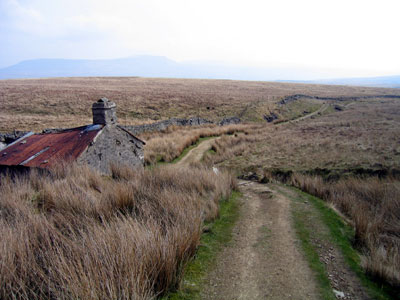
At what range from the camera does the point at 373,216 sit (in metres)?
6.29

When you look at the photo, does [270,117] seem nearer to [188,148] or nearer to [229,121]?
[229,121]

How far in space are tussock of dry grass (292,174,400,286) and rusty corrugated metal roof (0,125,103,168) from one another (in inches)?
361

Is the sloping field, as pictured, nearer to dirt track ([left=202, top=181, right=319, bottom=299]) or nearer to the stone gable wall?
the stone gable wall

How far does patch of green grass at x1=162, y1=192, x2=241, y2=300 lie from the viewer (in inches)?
140

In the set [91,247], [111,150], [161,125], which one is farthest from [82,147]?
[161,125]

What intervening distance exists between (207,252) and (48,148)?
9.53 m

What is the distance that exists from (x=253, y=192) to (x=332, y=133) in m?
17.1

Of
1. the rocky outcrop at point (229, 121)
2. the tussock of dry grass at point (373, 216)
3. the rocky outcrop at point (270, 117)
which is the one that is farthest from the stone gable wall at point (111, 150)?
the rocky outcrop at point (270, 117)

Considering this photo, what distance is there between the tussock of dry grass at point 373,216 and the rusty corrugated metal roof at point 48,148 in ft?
30.1

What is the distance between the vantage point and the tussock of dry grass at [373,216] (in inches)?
166

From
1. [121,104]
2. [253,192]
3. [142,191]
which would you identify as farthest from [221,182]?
[121,104]

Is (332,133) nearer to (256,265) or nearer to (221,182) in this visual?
(221,182)

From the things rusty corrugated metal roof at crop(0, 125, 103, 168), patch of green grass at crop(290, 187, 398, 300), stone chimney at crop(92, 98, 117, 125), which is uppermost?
stone chimney at crop(92, 98, 117, 125)

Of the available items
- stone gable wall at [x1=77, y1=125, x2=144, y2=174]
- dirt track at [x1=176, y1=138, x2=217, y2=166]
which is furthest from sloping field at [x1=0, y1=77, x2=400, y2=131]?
stone gable wall at [x1=77, y1=125, x2=144, y2=174]
